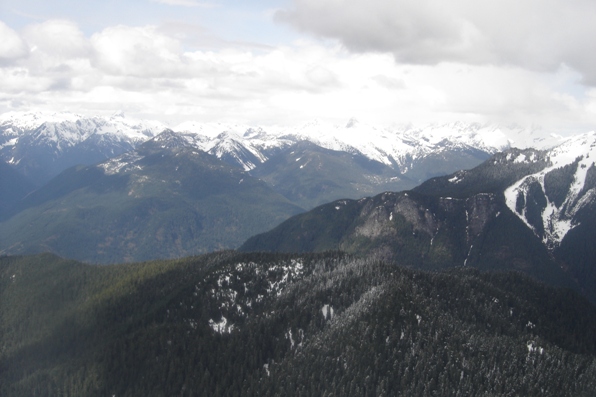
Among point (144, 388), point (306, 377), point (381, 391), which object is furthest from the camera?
point (144, 388)

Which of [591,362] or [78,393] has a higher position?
[591,362]

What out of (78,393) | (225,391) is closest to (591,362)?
(225,391)

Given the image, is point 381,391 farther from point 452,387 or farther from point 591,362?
point 591,362

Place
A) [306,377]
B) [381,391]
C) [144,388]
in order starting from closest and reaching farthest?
[381,391] → [306,377] → [144,388]

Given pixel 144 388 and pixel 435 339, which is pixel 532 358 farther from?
pixel 144 388

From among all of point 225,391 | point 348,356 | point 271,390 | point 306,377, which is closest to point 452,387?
point 348,356

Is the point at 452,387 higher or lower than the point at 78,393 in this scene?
higher

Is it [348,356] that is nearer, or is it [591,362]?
[348,356]

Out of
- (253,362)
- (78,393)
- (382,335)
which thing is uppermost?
(382,335)

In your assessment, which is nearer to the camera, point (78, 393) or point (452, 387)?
point (452, 387)
